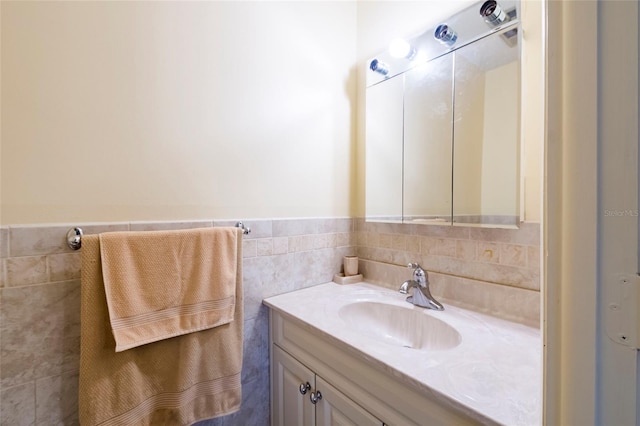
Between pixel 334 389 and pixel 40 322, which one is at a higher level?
pixel 40 322

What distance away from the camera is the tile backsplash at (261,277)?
0.74m

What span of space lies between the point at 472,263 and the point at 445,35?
87 centimetres

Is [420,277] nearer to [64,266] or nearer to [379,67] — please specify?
[379,67]

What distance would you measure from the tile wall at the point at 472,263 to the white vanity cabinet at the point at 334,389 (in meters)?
0.50

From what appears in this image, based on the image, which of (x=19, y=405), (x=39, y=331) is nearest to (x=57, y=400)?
(x=19, y=405)

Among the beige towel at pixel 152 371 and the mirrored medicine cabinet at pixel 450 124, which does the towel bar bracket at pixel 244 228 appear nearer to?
the beige towel at pixel 152 371

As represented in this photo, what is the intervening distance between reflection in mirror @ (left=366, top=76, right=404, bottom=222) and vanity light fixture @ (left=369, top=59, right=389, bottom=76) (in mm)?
45

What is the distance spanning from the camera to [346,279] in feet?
4.44

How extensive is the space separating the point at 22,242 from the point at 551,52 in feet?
3.89

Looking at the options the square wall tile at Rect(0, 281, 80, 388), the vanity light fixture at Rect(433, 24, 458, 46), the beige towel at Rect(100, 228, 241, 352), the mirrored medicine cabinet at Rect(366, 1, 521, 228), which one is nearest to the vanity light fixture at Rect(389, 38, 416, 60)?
the mirrored medicine cabinet at Rect(366, 1, 521, 228)

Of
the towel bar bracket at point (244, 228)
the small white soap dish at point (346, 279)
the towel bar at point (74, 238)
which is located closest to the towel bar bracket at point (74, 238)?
the towel bar at point (74, 238)

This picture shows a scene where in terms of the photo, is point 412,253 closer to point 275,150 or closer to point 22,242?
point 275,150

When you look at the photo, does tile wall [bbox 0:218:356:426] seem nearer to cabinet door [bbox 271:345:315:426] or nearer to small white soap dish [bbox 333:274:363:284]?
cabinet door [bbox 271:345:315:426]

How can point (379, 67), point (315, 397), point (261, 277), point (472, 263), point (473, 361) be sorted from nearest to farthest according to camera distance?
point (473, 361) → point (315, 397) → point (472, 263) → point (261, 277) → point (379, 67)
